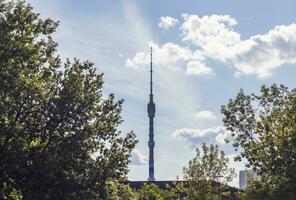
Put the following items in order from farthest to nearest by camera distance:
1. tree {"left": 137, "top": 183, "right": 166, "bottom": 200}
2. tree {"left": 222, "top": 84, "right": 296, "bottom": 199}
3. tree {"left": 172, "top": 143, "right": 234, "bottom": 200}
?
tree {"left": 137, "top": 183, "right": 166, "bottom": 200}
tree {"left": 172, "top": 143, "right": 234, "bottom": 200}
tree {"left": 222, "top": 84, "right": 296, "bottom": 199}

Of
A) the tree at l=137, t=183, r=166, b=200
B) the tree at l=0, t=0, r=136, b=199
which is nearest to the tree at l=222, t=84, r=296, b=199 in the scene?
the tree at l=0, t=0, r=136, b=199

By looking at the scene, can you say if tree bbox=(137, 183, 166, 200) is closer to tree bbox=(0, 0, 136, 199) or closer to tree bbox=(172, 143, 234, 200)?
tree bbox=(172, 143, 234, 200)

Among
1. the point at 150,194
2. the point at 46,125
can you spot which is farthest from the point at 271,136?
the point at 150,194

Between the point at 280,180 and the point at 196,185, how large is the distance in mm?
25332

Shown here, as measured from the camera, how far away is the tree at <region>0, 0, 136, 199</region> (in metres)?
29.2

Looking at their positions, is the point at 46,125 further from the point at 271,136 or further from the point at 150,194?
the point at 150,194

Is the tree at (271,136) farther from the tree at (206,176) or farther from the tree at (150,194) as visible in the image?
the tree at (150,194)

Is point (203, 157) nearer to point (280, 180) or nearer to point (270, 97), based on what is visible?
point (270, 97)

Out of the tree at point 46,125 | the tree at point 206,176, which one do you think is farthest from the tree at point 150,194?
the tree at point 46,125

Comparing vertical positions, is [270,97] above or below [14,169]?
above

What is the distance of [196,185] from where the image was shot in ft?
175

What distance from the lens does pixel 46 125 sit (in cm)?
3216

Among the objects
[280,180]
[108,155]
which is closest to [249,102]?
[280,180]

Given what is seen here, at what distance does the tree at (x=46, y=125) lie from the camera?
96.0ft
